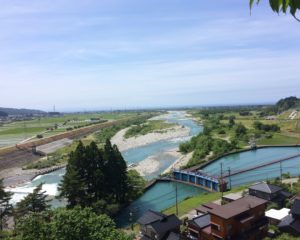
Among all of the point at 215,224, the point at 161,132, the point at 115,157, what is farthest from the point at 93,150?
the point at 161,132

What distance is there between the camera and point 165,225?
19531mm

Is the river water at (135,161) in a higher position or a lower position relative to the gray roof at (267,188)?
lower

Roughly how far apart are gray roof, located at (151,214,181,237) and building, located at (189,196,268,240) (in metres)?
1.58

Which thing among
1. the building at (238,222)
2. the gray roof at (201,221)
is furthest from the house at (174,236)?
the building at (238,222)

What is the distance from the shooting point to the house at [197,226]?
63.3 feet

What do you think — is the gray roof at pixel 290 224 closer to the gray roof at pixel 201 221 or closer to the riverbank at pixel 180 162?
the gray roof at pixel 201 221

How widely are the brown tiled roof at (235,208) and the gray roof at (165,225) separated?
2.74 metres

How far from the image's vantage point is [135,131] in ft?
307

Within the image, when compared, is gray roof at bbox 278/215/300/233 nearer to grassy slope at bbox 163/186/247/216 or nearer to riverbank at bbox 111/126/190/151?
grassy slope at bbox 163/186/247/216

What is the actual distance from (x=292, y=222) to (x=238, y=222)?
341 cm

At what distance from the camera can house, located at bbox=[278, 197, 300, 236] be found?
18.5 metres

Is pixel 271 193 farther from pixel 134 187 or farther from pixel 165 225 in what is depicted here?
pixel 134 187

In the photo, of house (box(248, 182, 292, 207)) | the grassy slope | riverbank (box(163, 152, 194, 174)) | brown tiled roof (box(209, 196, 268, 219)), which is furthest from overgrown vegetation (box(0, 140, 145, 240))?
riverbank (box(163, 152, 194, 174))

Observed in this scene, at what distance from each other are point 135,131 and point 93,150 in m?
64.1
